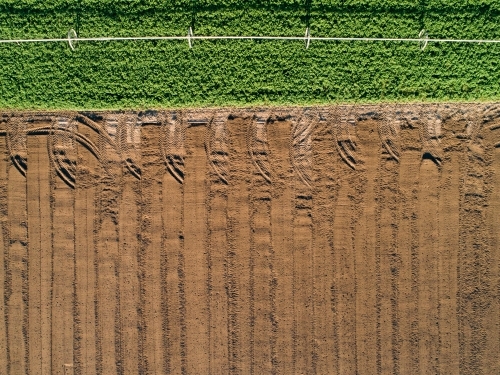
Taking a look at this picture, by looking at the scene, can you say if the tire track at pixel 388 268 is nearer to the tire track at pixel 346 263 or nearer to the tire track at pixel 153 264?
the tire track at pixel 346 263

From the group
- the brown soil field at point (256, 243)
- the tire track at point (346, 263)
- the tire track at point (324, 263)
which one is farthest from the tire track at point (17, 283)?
the tire track at point (346, 263)

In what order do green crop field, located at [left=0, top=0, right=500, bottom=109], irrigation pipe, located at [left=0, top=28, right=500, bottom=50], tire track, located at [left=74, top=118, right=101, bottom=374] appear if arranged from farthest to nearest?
1. tire track, located at [left=74, top=118, right=101, bottom=374]
2. green crop field, located at [left=0, top=0, right=500, bottom=109]
3. irrigation pipe, located at [left=0, top=28, right=500, bottom=50]

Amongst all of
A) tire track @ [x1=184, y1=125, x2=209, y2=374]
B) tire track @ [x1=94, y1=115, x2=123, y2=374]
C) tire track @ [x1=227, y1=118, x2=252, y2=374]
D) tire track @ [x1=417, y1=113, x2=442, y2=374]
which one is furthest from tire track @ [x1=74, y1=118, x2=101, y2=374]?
tire track @ [x1=417, y1=113, x2=442, y2=374]

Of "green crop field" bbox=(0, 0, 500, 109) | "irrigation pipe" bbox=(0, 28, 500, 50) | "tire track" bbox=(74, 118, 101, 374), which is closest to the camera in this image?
"irrigation pipe" bbox=(0, 28, 500, 50)

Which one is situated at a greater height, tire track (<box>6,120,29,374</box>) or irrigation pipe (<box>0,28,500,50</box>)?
irrigation pipe (<box>0,28,500,50</box>)

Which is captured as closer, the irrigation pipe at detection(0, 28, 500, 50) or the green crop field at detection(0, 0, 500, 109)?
the irrigation pipe at detection(0, 28, 500, 50)

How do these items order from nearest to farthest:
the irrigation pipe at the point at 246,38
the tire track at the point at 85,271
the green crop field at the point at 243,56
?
the irrigation pipe at the point at 246,38 → the green crop field at the point at 243,56 → the tire track at the point at 85,271

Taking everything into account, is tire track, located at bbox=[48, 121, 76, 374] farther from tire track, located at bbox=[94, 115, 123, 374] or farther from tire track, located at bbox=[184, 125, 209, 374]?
tire track, located at bbox=[184, 125, 209, 374]
